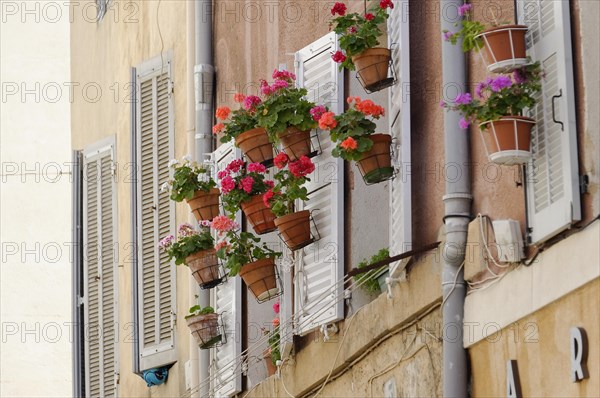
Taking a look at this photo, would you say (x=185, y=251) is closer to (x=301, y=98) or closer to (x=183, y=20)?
(x=301, y=98)

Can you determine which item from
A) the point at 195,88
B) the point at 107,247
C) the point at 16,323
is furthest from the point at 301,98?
the point at 16,323

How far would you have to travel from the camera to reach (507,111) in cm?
799

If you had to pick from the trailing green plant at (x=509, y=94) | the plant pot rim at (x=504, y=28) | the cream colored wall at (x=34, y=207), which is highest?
the cream colored wall at (x=34, y=207)

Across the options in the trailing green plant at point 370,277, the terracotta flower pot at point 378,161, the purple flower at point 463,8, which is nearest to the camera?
the purple flower at point 463,8

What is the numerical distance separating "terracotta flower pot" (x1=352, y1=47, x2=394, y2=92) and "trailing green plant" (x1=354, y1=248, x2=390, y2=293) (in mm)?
926

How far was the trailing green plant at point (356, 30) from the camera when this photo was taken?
31.9ft

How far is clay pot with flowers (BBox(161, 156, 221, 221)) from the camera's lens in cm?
1173

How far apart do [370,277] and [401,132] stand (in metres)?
0.98

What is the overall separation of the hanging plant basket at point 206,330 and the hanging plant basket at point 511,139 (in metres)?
4.69

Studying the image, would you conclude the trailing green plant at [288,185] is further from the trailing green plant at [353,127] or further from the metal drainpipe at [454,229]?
the metal drainpipe at [454,229]

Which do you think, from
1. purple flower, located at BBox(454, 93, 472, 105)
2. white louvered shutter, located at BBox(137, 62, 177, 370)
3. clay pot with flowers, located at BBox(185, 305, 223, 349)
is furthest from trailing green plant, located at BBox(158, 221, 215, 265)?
purple flower, located at BBox(454, 93, 472, 105)

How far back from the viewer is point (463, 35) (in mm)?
8305

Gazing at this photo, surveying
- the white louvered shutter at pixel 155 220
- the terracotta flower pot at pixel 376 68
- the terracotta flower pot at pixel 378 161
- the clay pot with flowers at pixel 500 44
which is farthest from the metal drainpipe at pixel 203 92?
the clay pot with flowers at pixel 500 44

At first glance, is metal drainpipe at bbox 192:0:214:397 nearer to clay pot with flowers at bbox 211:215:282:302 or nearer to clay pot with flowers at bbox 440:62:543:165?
clay pot with flowers at bbox 211:215:282:302
